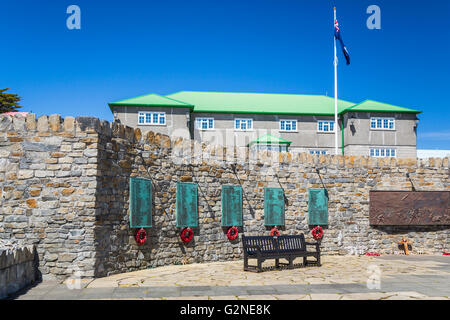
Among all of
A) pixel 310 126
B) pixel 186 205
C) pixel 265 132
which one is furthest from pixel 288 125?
pixel 186 205

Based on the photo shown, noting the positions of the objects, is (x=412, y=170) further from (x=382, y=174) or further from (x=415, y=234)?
(x=415, y=234)

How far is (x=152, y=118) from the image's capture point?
26891mm

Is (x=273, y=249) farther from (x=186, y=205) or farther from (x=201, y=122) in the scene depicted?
(x=201, y=122)

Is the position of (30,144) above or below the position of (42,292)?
above

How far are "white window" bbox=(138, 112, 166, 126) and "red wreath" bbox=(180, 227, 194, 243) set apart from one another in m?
16.3

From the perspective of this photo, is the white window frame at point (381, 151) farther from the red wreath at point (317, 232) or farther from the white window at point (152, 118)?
the red wreath at point (317, 232)

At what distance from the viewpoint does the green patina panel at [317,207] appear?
13633 millimetres

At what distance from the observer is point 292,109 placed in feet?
96.0

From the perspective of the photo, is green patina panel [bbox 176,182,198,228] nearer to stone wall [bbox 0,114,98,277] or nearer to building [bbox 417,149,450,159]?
stone wall [bbox 0,114,98,277]

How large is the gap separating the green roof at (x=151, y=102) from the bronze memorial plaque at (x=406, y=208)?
15265 mm

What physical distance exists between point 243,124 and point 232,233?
16808 mm
